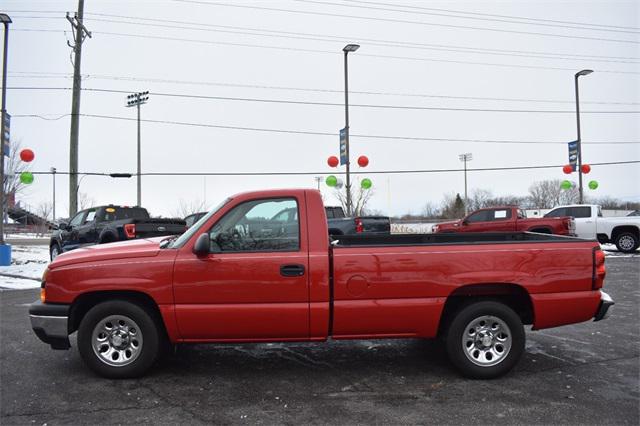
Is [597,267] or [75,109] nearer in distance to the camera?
[597,267]

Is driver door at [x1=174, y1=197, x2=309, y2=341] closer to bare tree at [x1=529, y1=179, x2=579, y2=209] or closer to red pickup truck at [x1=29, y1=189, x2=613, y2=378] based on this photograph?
red pickup truck at [x1=29, y1=189, x2=613, y2=378]

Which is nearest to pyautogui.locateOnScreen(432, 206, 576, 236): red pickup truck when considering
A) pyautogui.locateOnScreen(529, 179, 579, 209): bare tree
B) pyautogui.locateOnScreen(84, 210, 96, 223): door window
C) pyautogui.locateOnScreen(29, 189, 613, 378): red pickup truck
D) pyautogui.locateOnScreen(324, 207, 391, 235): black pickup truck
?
pyautogui.locateOnScreen(324, 207, 391, 235): black pickup truck

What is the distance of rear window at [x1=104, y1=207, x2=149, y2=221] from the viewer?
45.8ft

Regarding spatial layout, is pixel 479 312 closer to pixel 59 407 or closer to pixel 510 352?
pixel 510 352

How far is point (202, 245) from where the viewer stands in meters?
4.43

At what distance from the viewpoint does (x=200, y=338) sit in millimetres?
4637

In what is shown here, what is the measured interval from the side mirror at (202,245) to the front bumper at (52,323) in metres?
1.36

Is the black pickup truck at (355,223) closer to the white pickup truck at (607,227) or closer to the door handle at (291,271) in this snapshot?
the white pickup truck at (607,227)

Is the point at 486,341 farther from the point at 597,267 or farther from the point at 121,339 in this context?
the point at 121,339

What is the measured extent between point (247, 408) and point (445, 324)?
206 cm

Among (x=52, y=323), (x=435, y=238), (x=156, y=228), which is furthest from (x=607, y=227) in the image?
(x=52, y=323)

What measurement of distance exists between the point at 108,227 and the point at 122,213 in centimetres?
182

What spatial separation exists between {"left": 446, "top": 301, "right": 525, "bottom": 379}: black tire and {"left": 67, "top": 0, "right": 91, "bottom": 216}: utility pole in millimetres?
15700

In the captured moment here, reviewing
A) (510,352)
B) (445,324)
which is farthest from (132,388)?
(510,352)
